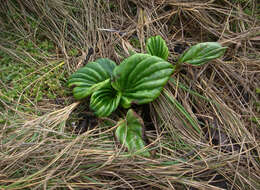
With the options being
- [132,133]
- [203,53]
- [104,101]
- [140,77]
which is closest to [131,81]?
[140,77]

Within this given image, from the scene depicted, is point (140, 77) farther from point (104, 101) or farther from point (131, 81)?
point (104, 101)

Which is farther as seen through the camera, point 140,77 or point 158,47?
point 158,47

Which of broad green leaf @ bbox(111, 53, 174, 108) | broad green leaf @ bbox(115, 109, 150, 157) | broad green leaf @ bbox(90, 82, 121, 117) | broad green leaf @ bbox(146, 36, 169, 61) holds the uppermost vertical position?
broad green leaf @ bbox(146, 36, 169, 61)

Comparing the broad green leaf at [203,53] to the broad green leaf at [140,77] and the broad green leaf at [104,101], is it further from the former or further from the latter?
the broad green leaf at [104,101]

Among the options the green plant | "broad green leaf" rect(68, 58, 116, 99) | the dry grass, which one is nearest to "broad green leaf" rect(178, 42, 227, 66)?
the green plant

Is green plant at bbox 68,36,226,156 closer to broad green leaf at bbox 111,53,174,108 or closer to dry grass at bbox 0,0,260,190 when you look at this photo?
broad green leaf at bbox 111,53,174,108

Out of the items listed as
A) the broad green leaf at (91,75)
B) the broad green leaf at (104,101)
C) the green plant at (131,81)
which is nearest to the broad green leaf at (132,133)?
the green plant at (131,81)

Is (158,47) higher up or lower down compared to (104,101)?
higher up
